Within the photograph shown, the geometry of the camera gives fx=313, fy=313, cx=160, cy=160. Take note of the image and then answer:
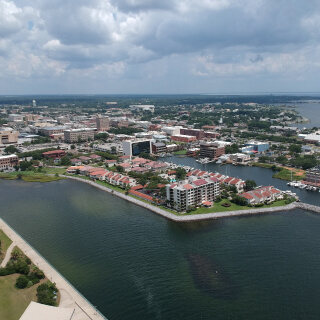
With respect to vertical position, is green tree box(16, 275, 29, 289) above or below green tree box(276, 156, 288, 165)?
above

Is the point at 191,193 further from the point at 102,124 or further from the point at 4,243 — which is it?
the point at 102,124

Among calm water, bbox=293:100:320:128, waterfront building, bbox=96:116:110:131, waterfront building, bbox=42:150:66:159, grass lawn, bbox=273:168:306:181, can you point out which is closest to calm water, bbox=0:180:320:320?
grass lawn, bbox=273:168:306:181

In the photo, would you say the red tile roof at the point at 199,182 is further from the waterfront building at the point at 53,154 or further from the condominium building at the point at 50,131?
the condominium building at the point at 50,131

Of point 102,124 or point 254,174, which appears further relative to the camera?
point 102,124

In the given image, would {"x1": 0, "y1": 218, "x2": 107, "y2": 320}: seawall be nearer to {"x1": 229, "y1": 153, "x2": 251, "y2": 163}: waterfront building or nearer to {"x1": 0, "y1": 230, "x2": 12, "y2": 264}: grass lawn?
{"x1": 0, "y1": 230, "x2": 12, "y2": 264}: grass lawn

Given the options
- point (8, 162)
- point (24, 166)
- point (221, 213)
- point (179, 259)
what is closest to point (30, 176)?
point (24, 166)

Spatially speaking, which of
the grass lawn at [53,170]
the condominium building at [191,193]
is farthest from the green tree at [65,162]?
the condominium building at [191,193]
